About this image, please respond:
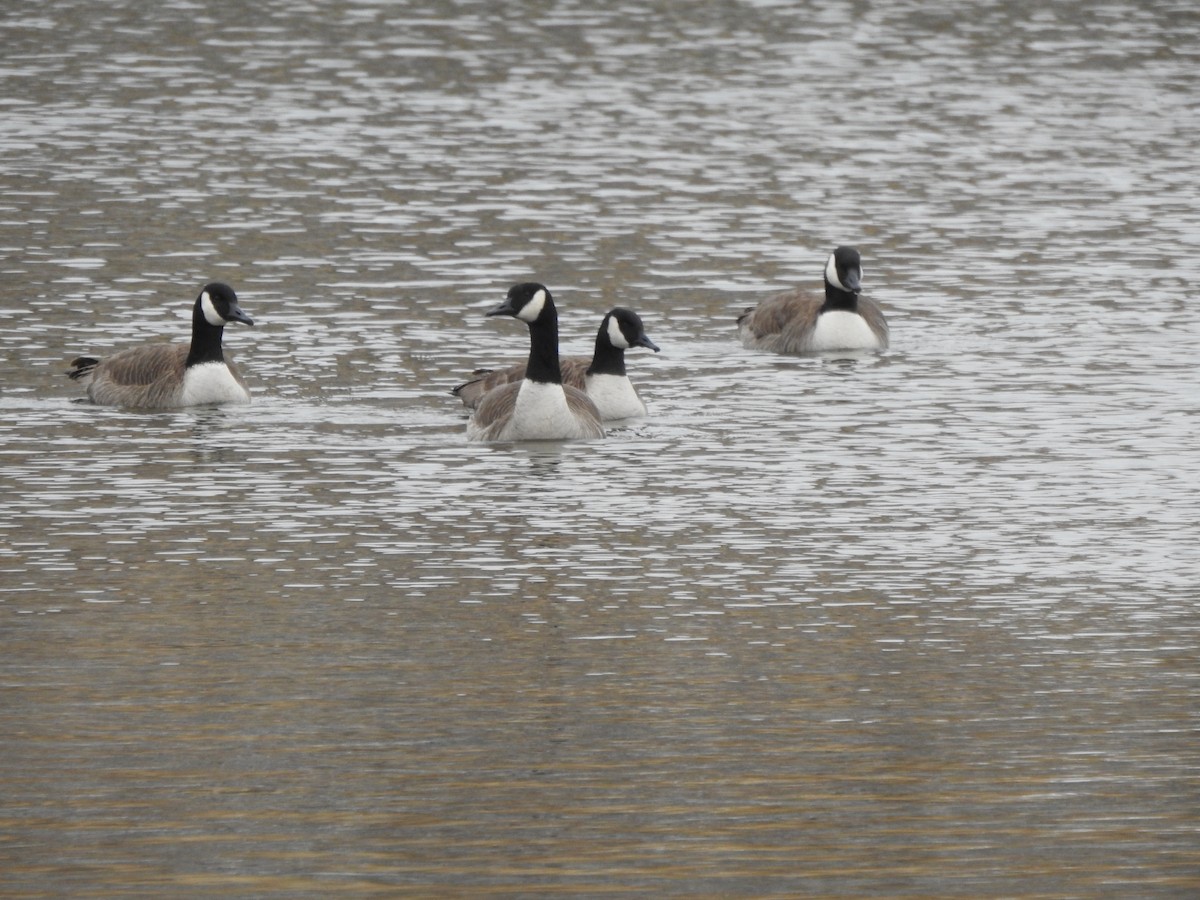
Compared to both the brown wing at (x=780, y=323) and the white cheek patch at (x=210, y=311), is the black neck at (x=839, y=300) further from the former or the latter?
the white cheek patch at (x=210, y=311)

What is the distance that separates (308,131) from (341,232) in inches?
285

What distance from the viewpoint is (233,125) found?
114 feet

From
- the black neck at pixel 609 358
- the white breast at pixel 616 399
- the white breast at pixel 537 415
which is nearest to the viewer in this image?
the white breast at pixel 537 415

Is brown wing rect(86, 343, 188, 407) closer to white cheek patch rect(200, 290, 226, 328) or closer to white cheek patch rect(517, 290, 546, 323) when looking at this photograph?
white cheek patch rect(200, 290, 226, 328)

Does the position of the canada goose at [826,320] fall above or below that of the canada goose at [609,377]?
below

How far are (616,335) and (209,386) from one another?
3255 mm

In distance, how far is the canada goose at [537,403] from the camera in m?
19.0

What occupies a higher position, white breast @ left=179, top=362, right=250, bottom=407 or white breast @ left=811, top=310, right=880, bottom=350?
white breast @ left=179, top=362, right=250, bottom=407

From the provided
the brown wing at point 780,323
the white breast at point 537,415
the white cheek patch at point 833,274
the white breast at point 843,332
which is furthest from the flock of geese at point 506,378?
the white cheek patch at point 833,274

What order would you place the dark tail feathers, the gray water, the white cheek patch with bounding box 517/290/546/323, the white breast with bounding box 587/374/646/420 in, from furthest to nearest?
the dark tail feathers < the white breast with bounding box 587/374/646/420 < the white cheek patch with bounding box 517/290/546/323 < the gray water

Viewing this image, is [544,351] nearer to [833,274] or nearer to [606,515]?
[606,515]

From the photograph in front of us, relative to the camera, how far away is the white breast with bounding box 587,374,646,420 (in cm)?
1983

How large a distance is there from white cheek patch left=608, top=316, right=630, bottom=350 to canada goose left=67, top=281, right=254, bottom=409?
2.91 meters

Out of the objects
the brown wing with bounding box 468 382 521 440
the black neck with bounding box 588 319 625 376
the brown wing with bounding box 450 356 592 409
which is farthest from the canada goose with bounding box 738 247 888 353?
the brown wing with bounding box 468 382 521 440
